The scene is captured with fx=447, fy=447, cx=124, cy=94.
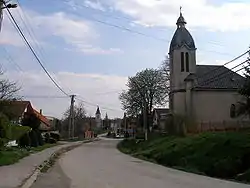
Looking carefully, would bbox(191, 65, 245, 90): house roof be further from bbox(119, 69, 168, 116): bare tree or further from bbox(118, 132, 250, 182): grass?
bbox(118, 132, 250, 182): grass

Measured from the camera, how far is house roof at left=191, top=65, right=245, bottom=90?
60781mm

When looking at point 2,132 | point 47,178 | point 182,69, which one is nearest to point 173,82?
point 182,69

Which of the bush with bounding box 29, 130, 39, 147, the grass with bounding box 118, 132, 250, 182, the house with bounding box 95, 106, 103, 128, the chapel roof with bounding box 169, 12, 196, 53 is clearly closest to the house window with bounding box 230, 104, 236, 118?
the chapel roof with bounding box 169, 12, 196, 53

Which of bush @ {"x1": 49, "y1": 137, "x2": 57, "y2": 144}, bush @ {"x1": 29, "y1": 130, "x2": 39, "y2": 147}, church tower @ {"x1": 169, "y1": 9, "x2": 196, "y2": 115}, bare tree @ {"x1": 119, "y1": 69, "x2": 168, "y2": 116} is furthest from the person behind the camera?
bare tree @ {"x1": 119, "y1": 69, "x2": 168, "y2": 116}

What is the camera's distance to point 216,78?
63844 mm

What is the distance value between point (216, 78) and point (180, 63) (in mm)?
5784

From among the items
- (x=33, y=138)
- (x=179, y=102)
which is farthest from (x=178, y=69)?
(x=33, y=138)

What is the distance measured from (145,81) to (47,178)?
60244 mm

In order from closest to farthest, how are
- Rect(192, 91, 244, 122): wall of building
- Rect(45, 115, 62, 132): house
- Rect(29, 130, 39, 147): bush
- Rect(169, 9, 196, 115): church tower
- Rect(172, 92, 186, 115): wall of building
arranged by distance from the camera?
Rect(29, 130, 39, 147): bush
Rect(192, 91, 244, 122): wall of building
Rect(172, 92, 186, 115): wall of building
Rect(169, 9, 196, 115): church tower
Rect(45, 115, 62, 132): house

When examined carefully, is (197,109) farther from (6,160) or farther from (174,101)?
(6,160)

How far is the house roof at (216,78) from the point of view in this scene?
199ft

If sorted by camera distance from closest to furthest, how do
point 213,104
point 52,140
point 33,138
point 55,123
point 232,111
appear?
point 33,138
point 232,111
point 213,104
point 52,140
point 55,123

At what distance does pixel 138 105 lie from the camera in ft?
254

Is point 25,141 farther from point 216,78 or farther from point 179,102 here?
point 216,78
